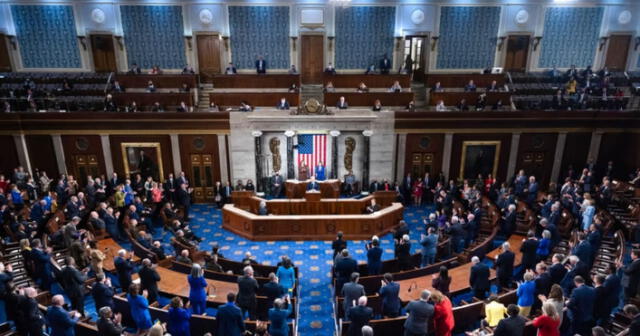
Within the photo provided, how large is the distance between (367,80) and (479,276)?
11.3 metres

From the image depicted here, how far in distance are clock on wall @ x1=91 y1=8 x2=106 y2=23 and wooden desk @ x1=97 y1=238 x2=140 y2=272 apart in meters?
10.7

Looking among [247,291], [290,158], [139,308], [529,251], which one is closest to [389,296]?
[247,291]

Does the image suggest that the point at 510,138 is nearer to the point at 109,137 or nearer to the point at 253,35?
the point at 253,35

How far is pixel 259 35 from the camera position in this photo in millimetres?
17922

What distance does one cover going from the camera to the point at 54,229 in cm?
1058

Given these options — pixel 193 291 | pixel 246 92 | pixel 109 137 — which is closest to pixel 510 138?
pixel 246 92

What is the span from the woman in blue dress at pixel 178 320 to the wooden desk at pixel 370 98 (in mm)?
11655

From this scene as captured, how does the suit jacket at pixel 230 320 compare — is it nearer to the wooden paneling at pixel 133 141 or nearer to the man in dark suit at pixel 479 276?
the man in dark suit at pixel 479 276

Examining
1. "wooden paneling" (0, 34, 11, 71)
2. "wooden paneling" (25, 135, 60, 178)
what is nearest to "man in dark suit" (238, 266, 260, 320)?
"wooden paneling" (25, 135, 60, 178)

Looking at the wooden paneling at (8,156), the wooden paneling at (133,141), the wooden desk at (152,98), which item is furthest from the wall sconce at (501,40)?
the wooden paneling at (8,156)

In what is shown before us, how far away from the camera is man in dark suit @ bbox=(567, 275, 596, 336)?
6.09 meters

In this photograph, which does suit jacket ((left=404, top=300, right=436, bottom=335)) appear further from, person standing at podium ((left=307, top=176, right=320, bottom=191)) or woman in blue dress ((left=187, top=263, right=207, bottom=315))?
person standing at podium ((left=307, top=176, right=320, bottom=191))

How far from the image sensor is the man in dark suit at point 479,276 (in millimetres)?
7297

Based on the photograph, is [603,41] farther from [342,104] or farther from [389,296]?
[389,296]
